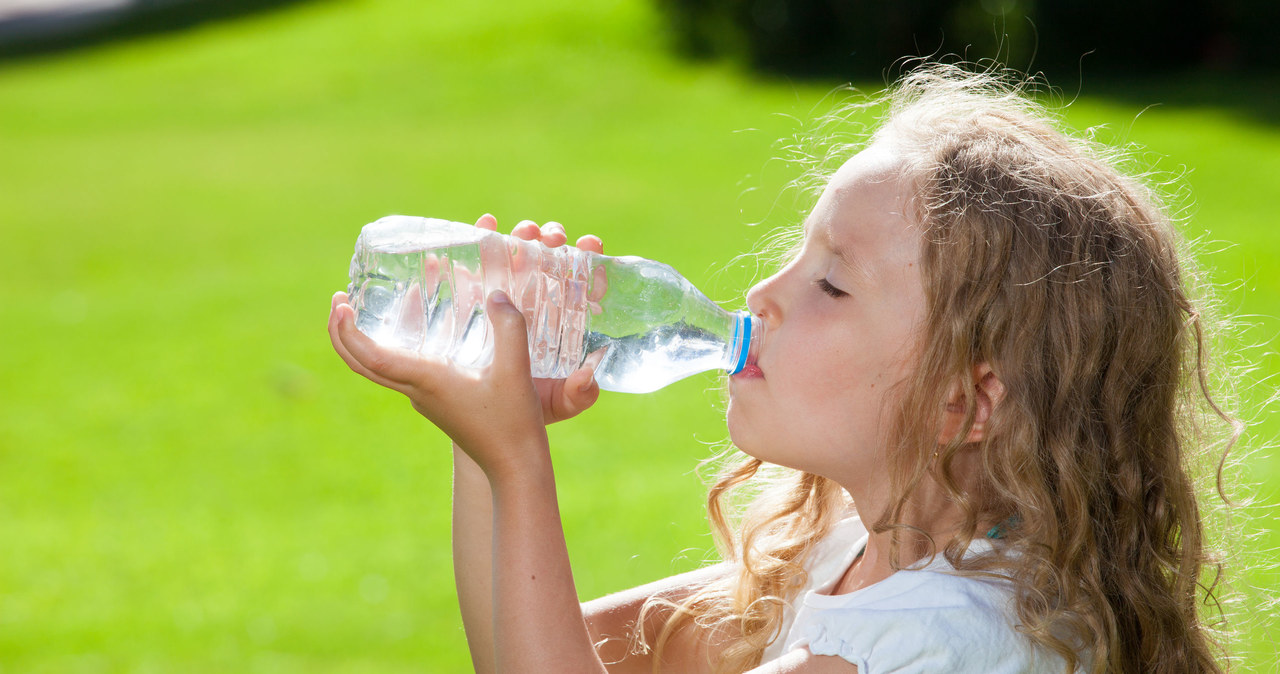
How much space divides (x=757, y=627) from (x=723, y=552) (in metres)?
0.28

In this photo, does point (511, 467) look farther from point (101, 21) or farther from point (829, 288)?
point (101, 21)

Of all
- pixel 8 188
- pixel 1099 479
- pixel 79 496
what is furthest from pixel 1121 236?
pixel 8 188

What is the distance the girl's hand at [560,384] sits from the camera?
87.0 inches

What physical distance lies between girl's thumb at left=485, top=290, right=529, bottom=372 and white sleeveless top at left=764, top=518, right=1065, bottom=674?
2.03ft

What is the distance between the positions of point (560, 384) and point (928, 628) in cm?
78

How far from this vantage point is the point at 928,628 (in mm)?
1877

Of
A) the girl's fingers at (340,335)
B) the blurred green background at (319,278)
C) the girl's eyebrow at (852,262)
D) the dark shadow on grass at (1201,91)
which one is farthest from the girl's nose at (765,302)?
the dark shadow on grass at (1201,91)

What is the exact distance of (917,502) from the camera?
2096mm

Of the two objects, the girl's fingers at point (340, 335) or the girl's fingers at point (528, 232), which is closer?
the girl's fingers at point (340, 335)

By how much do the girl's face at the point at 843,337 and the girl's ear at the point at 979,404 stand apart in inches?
3.9

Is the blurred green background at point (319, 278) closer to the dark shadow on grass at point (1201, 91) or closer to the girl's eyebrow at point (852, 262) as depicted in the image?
the dark shadow on grass at point (1201, 91)

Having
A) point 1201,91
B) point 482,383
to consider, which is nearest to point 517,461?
point 482,383

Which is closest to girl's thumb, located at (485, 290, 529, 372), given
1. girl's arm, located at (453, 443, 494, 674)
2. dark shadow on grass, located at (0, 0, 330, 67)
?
girl's arm, located at (453, 443, 494, 674)

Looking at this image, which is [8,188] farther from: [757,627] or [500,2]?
[757,627]
